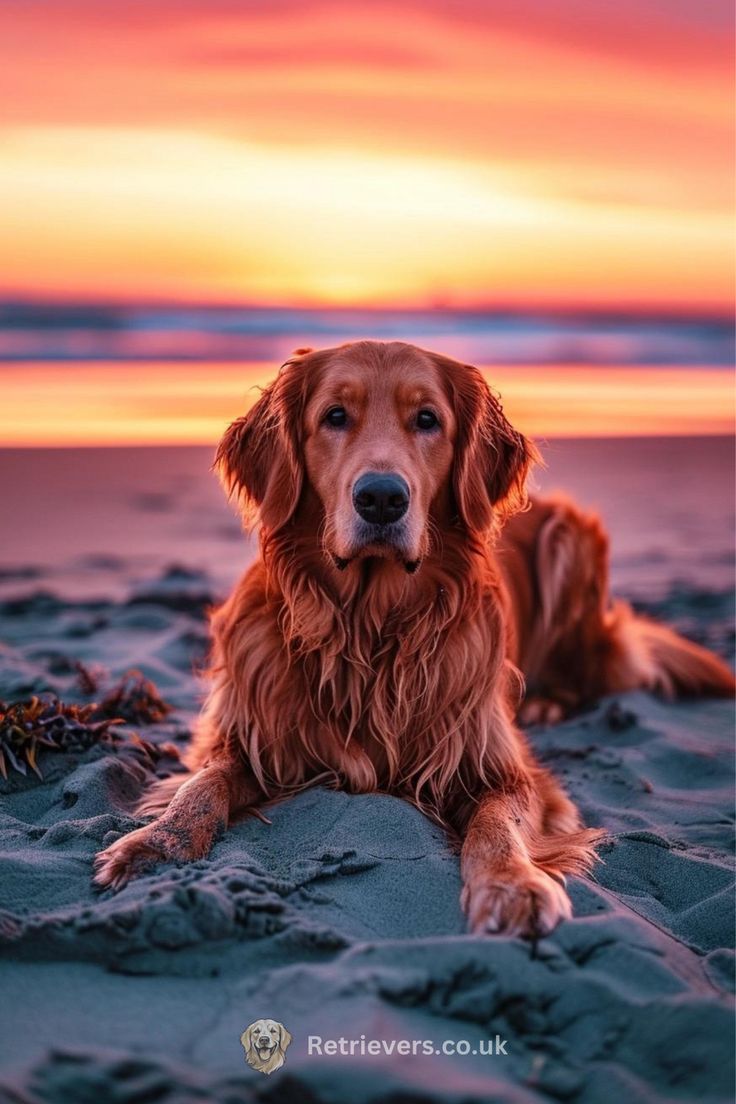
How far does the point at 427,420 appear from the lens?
3.73 meters

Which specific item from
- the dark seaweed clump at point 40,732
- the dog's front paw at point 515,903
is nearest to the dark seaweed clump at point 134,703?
the dark seaweed clump at point 40,732

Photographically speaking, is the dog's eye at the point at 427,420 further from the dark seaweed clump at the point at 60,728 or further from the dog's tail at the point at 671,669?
the dog's tail at the point at 671,669

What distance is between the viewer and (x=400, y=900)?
8.66 feet

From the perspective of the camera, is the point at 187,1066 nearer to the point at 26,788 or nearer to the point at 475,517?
the point at 26,788

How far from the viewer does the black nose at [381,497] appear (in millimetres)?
3307

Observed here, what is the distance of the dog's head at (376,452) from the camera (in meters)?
3.41

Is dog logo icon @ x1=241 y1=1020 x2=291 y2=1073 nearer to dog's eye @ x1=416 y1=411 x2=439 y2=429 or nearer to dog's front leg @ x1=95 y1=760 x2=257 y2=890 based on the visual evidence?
dog's front leg @ x1=95 y1=760 x2=257 y2=890

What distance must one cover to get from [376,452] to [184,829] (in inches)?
51.5

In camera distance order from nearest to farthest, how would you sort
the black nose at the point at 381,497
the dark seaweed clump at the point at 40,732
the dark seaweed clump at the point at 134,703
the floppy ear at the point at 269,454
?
1. the black nose at the point at 381,497
2. the dark seaweed clump at the point at 40,732
3. the floppy ear at the point at 269,454
4. the dark seaweed clump at the point at 134,703

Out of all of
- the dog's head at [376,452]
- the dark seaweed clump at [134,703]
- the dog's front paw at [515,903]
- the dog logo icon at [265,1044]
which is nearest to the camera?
the dog logo icon at [265,1044]

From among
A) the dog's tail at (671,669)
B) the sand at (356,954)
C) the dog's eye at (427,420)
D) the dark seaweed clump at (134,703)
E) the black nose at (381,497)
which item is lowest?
the dog's tail at (671,669)

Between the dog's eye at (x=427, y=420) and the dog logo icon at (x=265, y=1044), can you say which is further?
the dog's eye at (x=427, y=420)

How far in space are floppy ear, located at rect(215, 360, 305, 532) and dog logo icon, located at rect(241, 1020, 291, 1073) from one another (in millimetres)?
2004

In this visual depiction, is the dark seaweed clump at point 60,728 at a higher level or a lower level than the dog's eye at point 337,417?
lower
